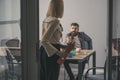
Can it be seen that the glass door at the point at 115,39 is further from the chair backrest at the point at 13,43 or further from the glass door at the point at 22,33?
the chair backrest at the point at 13,43

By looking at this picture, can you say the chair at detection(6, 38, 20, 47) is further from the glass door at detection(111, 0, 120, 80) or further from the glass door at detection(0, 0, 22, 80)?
the glass door at detection(111, 0, 120, 80)

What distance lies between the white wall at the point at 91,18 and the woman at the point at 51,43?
273 centimetres

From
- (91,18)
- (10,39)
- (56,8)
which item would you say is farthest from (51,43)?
(91,18)

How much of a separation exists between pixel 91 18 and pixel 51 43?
9.61 ft

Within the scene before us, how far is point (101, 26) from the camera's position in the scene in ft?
→ 19.1

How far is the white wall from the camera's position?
5824mm

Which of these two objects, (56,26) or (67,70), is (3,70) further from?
(67,70)

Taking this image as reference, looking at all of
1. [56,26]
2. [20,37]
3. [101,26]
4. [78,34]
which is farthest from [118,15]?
[101,26]

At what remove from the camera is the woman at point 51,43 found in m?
3.03

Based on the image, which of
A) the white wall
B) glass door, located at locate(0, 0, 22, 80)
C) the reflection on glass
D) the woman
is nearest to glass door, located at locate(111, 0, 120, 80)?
the reflection on glass

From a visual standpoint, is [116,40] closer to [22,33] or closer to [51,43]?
[51,43]

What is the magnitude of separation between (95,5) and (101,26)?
1.59 ft

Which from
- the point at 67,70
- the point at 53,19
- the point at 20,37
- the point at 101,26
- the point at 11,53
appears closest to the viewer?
the point at 20,37

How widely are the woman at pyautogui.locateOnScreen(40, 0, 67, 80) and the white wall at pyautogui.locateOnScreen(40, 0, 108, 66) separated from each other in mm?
2729
